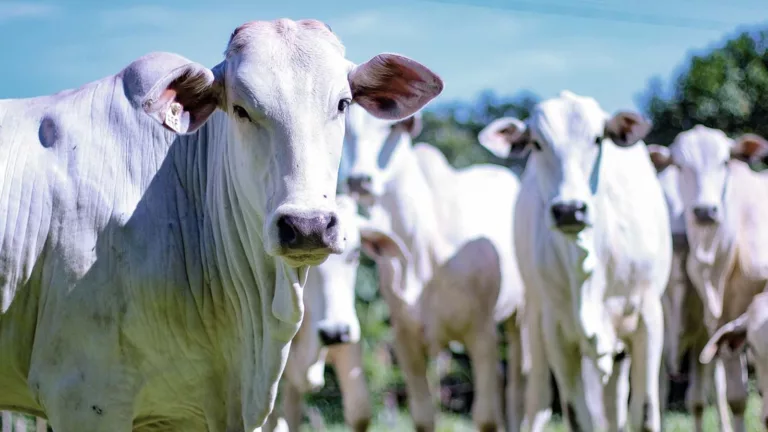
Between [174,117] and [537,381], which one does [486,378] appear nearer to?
[537,381]

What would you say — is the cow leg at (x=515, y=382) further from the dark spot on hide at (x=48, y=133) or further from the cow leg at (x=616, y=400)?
the dark spot on hide at (x=48, y=133)

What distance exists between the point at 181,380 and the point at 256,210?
61 centimetres

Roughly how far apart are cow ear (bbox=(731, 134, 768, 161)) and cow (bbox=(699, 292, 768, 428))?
78.9 inches

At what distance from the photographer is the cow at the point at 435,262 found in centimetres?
807

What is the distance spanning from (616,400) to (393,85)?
381 centimetres

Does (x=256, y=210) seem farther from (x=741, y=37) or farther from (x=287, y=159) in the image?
(x=741, y=37)

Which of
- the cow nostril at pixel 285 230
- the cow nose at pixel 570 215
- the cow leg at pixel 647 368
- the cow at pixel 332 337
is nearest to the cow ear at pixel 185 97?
the cow nostril at pixel 285 230

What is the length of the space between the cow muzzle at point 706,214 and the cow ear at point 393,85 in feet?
16.1

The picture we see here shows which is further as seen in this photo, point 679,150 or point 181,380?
point 679,150

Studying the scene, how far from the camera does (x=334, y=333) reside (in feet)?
22.2

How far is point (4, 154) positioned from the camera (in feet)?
12.5

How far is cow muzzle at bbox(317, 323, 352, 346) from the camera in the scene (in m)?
6.79

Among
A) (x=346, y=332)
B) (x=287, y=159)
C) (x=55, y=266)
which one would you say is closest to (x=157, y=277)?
(x=55, y=266)

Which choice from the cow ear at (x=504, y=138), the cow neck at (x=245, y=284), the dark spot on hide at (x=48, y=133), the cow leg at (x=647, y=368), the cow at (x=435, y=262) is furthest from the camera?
the cow at (x=435, y=262)
